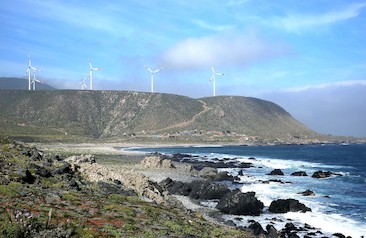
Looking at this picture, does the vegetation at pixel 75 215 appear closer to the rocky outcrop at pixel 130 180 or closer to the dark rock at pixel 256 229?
the rocky outcrop at pixel 130 180

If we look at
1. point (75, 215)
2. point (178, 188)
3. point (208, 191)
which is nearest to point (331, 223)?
point (208, 191)

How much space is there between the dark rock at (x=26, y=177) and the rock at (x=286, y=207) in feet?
80.9

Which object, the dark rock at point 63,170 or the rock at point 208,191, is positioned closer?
the dark rock at point 63,170

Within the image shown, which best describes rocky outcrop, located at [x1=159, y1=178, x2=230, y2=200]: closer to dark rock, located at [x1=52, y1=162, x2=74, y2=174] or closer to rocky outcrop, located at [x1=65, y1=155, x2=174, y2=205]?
rocky outcrop, located at [x1=65, y1=155, x2=174, y2=205]

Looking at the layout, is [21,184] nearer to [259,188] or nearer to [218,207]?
[218,207]

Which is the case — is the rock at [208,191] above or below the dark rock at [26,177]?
below

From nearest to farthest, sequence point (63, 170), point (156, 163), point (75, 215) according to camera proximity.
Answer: point (75, 215) < point (63, 170) < point (156, 163)

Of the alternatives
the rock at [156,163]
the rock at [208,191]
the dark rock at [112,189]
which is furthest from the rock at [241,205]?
the rock at [156,163]

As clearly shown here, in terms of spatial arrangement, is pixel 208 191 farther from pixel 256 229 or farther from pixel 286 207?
pixel 256 229

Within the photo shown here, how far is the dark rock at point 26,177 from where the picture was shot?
976 inches

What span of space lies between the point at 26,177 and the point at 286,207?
86.3 feet

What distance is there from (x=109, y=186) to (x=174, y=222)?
11.0 m

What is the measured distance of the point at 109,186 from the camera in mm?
Result: 30703

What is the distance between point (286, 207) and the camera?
39.1 meters
